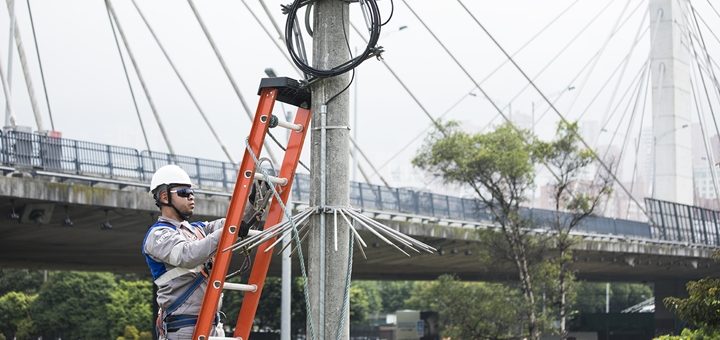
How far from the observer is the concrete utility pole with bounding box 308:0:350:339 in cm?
745

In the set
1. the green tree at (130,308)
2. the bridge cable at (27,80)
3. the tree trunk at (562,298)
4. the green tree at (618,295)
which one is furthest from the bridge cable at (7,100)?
the green tree at (618,295)

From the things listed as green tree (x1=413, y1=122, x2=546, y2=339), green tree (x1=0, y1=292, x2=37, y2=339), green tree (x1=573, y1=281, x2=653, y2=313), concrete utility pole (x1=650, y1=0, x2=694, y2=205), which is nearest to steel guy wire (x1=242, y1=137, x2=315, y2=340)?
green tree (x1=413, y1=122, x2=546, y2=339)

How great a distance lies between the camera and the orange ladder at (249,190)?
736 centimetres

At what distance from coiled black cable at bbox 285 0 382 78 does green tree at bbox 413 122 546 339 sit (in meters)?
34.4

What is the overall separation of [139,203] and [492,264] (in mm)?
16448

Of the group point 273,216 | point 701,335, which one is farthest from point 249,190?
point 701,335

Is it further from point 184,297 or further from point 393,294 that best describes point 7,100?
point 393,294

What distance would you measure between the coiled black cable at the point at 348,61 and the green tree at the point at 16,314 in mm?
75256

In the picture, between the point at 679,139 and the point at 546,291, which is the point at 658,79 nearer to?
the point at 679,139

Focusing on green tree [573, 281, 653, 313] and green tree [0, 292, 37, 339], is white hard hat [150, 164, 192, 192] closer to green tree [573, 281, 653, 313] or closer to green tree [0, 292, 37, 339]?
green tree [0, 292, 37, 339]

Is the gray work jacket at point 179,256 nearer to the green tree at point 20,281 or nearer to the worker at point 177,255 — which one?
the worker at point 177,255

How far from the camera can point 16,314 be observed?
8094 centimetres

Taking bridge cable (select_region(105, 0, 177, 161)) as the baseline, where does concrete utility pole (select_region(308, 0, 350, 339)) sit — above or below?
below

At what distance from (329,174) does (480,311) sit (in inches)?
1419
